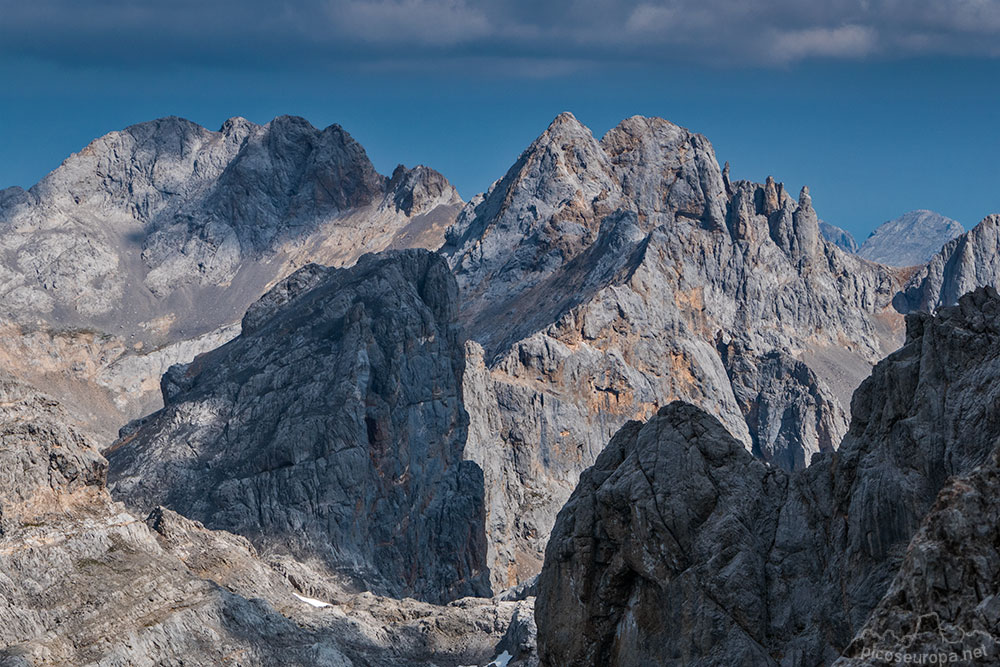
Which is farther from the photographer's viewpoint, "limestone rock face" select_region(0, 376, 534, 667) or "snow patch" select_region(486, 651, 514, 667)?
"snow patch" select_region(486, 651, 514, 667)

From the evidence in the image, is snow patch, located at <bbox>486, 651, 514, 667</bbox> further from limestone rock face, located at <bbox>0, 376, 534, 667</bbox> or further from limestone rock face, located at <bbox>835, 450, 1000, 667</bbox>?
limestone rock face, located at <bbox>835, 450, 1000, 667</bbox>

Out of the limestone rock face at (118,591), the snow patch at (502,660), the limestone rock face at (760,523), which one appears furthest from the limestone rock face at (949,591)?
the snow patch at (502,660)

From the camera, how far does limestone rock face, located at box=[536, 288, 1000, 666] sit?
59375 mm

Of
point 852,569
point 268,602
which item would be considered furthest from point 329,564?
point 852,569

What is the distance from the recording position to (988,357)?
59344 mm

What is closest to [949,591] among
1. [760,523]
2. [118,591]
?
[760,523]

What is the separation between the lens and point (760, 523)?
67.8 m

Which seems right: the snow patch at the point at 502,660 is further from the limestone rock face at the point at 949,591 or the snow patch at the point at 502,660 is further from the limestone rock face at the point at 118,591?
the limestone rock face at the point at 949,591

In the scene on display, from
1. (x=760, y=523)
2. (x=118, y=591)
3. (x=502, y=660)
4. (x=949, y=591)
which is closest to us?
(x=949, y=591)

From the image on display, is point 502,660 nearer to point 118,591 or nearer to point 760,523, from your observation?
point 118,591

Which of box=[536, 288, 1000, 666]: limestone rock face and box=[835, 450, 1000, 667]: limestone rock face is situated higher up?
box=[536, 288, 1000, 666]: limestone rock face

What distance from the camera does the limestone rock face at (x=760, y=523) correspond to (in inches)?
2338

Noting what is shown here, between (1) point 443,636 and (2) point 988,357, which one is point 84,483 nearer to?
(1) point 443,636

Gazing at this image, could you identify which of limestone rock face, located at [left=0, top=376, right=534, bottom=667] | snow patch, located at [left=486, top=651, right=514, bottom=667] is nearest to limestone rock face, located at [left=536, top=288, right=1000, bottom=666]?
limestone rock face, located at [left=0, top=376, right=534, bottom=667]
